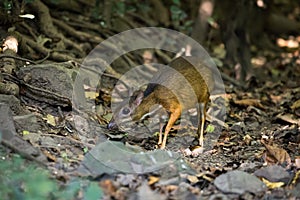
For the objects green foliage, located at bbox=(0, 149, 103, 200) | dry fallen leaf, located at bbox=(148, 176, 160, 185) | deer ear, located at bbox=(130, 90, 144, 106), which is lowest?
deer ear, located at bbox=(130, 90, 144, 106)

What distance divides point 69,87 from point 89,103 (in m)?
0.29

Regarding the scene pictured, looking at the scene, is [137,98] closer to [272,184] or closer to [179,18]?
[272,184]

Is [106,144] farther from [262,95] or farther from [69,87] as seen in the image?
[262,95]

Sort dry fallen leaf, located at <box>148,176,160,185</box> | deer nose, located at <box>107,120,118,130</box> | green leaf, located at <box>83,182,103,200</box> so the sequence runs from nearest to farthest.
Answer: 1. green leaf, located at <box>83,182,103,200</box>
2. dry fallen leaf, located at <box>148,176,160,185</box>
3. deer nose, located at <box>107,120,118,130</box>

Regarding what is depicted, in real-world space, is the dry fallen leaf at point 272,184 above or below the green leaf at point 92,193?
below

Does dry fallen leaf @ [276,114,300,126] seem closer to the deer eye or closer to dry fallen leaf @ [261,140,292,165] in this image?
dry fallen leaf @ [261,140,292,165]

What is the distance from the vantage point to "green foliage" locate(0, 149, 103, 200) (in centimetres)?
300

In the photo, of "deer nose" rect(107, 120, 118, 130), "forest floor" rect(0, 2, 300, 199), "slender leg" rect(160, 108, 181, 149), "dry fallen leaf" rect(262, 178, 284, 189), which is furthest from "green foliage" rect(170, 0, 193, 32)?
"dry fallen leaf" rect(262, 178, 284, 189)

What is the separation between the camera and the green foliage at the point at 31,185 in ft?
9.84

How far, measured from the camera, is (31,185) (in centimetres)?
300

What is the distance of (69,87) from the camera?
201 inches

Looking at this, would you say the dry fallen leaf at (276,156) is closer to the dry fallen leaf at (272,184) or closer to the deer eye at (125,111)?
the dry fallen leaf at (272,184)

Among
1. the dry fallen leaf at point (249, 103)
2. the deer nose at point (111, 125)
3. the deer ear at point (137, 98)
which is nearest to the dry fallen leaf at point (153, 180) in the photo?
the deer nose at point (111, 125)

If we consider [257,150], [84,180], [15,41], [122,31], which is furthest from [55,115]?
[122,31]
